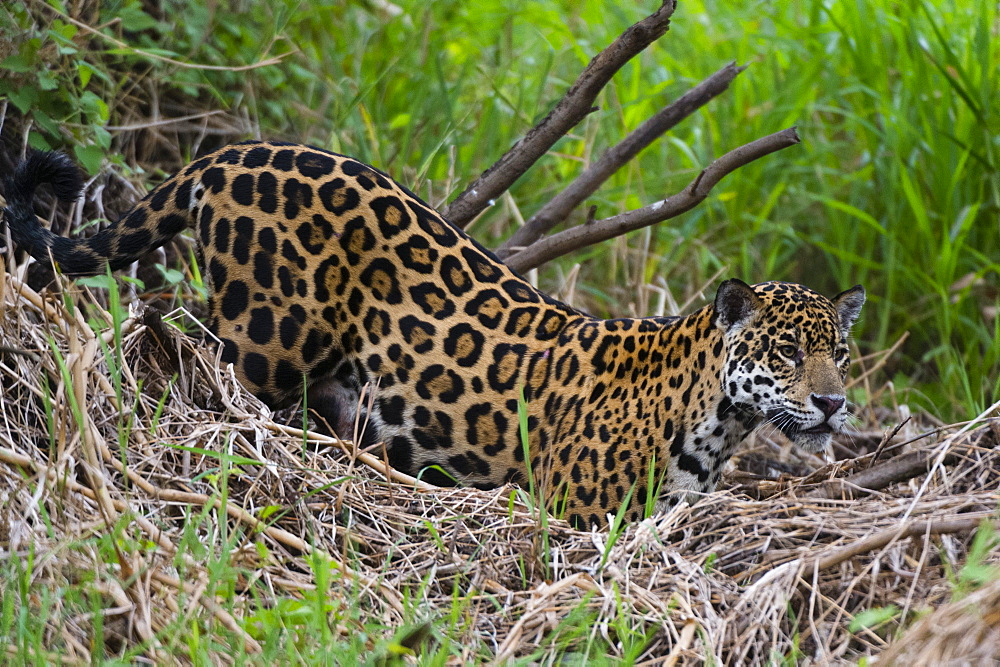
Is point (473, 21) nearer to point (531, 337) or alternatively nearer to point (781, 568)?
point (531, 337)

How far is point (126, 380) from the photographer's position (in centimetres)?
412

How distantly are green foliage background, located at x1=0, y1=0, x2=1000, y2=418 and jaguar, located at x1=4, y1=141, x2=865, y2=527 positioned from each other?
131cm

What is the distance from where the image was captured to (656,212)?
5.53 metres

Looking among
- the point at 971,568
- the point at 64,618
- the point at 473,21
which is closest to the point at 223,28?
the point at 473,21

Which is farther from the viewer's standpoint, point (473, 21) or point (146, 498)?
point (473, 21)

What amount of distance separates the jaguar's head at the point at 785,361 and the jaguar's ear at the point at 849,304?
0.27 m

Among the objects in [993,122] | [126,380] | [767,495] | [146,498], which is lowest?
[767,495]

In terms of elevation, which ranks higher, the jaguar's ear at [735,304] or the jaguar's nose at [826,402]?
the jaguar's ear at [735,304]

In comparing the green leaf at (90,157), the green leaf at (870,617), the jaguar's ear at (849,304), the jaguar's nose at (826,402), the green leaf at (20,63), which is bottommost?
the green leaf at (870,617)

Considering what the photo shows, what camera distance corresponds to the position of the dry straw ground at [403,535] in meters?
3.23

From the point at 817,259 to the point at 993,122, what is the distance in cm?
158

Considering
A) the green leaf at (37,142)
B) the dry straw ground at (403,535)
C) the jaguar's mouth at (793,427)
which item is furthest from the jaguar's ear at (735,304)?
the green leaf at (37,142)

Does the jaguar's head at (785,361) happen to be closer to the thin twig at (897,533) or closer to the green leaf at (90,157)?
the thin twig at (897,533)

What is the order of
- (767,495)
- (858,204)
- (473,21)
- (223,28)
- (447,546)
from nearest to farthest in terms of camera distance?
1. (447,546)
2. (767,495)
3. (223,28)
4. (858,204)
5. (473,21)
